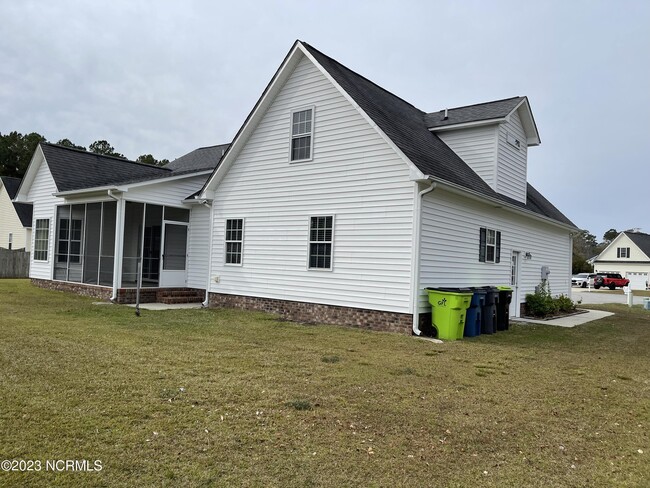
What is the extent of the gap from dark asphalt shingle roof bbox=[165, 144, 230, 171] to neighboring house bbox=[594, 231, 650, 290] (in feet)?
163

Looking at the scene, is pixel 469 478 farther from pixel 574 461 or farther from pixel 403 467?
pixel 574 461

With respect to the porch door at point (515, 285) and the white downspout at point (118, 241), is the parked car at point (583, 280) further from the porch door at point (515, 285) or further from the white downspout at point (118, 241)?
the white downspout at point (118, 241)

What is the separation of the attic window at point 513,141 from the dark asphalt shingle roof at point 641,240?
4860 centimetres

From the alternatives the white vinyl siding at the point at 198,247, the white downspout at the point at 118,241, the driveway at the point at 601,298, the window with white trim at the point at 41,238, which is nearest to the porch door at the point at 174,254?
the white vinyl siding at the point at 198,247

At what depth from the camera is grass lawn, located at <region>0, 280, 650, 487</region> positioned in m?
3.60

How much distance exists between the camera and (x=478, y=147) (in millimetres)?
14445

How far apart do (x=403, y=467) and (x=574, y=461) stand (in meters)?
1.55

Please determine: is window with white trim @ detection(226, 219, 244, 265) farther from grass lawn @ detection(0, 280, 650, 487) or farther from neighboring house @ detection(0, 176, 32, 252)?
neighboring house @ detection(0, 176, 32, 252)

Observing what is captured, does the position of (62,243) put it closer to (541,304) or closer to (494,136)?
(494,136)

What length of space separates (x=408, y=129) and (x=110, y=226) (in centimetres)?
1084

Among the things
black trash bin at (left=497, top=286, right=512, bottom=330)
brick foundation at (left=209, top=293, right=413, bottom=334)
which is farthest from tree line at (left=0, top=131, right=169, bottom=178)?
black trash bin at (left=497, top=286, right=512, bottom=330)

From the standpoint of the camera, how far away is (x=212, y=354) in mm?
7418

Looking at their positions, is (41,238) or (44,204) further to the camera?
(41,238)

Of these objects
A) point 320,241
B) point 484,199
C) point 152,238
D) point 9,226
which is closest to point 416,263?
point 320,241
